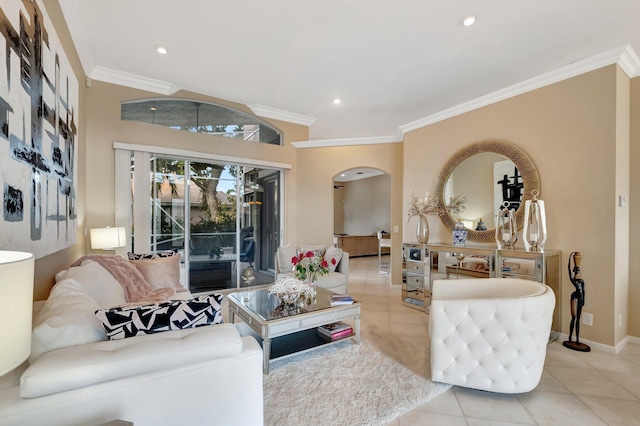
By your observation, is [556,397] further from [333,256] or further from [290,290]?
[333,256]

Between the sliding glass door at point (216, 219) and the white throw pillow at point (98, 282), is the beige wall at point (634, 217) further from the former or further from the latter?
the white throw pillow at point (98, 282)

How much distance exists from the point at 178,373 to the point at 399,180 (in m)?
5.02

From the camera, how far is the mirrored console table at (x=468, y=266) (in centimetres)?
317

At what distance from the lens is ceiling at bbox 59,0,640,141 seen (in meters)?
2.63

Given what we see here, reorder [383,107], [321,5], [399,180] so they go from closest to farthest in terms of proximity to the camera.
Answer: [321,5], [383,107], [399,180]

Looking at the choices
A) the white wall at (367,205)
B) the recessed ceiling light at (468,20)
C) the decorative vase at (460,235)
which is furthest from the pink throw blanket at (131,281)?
the white wall at (367,205)

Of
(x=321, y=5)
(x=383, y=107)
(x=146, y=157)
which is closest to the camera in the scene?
(x=321, y=5)

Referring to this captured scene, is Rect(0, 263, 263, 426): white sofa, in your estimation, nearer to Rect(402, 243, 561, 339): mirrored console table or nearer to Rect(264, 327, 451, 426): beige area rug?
Rect(264, 327, 451, 426): beige area rug

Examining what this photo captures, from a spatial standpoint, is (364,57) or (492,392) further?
(364,57)

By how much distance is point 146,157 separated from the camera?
14.0 feet

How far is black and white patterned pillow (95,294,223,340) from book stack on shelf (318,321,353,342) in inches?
60.4

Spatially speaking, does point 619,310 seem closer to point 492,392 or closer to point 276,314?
point 492,392

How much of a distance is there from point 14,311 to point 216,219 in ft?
14.3

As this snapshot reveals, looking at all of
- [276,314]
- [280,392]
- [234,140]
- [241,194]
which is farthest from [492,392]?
[234,140]
